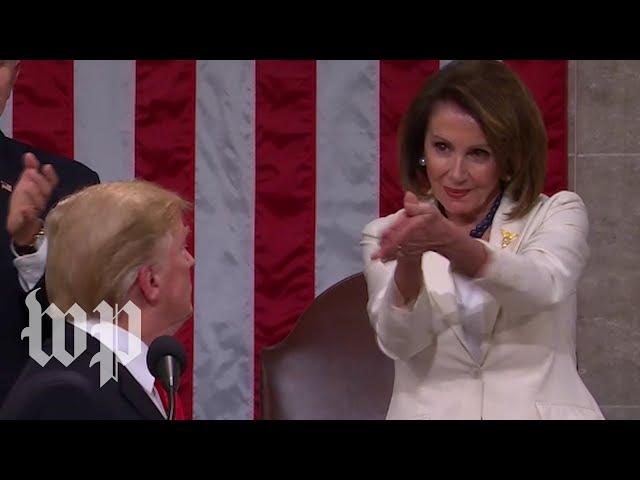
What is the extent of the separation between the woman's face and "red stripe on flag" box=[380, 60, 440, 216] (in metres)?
1.38

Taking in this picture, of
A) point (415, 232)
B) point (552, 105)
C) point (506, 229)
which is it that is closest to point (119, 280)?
point (415, 232)

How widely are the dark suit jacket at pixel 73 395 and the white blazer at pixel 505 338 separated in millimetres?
492

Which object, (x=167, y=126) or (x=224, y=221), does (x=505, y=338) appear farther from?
(x=167, y=126)

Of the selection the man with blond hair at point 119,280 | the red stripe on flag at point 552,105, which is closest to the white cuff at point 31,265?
the man with blond hair at point 119,280

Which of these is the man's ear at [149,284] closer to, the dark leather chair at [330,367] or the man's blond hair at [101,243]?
the man's blond hair at [101,243]

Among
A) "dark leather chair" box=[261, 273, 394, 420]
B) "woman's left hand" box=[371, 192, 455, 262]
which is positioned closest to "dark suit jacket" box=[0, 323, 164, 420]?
"woman's left hand" box=[371, 192, 455, 262]

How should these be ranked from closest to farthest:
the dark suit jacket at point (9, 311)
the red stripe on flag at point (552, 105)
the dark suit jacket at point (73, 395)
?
the dark suit jacket at point (73, 395)
the dark suit jacket at point (9, 311)
the red stripe on flag at point (552, 105)

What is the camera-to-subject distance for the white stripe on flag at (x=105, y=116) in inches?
143

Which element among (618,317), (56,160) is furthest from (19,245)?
(618,317)

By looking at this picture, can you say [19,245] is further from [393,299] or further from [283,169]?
[283,169]

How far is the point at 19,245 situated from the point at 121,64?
4.24 ft

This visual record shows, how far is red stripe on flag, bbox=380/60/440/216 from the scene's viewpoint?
3.62 meters

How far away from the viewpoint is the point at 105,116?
12.0ft
